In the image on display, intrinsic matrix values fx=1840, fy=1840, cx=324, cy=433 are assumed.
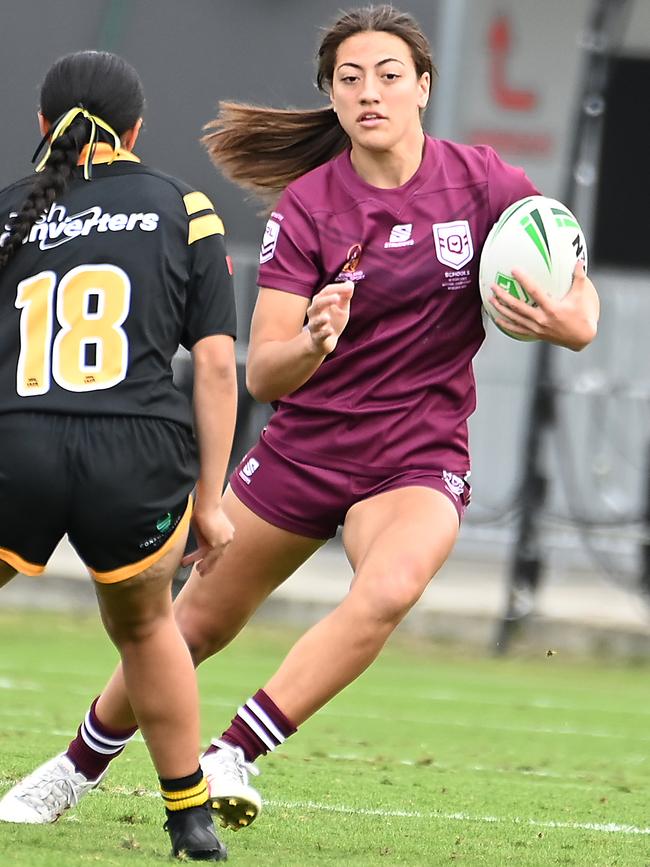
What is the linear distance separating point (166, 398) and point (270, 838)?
1.40 meters

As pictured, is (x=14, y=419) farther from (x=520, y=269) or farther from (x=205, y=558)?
(x=520, y=269)

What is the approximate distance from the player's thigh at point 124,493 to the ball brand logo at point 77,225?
1.45 feet

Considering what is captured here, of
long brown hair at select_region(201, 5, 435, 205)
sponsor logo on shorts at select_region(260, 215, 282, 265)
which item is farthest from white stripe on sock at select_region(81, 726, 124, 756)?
long brown hair at select_region(201, 5, 435, 205)

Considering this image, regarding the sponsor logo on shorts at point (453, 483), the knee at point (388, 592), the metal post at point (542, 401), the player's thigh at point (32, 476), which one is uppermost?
the player's thigh at point (32, 476)

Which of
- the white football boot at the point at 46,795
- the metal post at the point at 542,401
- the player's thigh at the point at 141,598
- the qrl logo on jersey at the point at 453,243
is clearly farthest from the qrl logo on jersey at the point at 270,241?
the metal post at the point at 542,401

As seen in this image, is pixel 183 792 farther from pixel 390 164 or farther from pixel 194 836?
pixel 390 164

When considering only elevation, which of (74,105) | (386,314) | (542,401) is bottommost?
(542,401)

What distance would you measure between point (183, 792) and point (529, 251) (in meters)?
1.77

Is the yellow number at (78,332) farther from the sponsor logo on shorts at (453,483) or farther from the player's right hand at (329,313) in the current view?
the sponsor logo on shorts at (453,483)

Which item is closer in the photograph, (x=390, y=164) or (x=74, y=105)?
(x=74, y=105)

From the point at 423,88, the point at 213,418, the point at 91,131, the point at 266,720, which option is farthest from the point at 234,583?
the point at 423,88

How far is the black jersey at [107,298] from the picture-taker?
168 inches

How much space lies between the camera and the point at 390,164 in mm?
5277

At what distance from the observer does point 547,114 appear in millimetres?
15570
